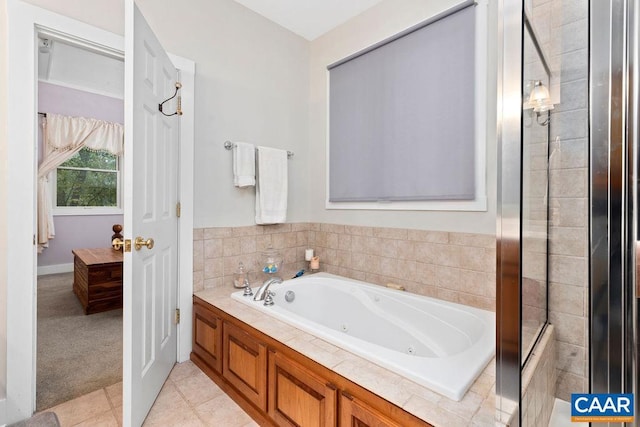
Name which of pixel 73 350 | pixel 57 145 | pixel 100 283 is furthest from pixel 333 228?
pixel 57 145

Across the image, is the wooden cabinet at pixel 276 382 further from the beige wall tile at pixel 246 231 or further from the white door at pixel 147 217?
the beige wall tile at pixel 246 231

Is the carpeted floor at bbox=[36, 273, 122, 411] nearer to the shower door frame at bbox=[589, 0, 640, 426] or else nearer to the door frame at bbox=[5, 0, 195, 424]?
the door frame at bbox=[5, 0, 195, 424]

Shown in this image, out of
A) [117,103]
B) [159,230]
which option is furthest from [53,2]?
[117,103]

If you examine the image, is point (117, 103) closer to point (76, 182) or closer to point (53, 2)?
point (76, 182)

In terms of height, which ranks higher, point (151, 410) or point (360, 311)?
point (360, 311)

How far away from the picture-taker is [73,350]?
2252 mm

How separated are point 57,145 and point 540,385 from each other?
5631 millimetres

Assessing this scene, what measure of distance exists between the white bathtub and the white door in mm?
Answer: 516

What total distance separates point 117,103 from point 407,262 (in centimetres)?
530

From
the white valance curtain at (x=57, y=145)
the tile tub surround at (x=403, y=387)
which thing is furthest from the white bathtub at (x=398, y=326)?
the white valance curtain at (x=57, y=145)

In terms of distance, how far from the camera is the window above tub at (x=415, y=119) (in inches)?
71.7

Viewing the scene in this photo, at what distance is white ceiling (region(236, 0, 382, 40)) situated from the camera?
2.34 meters

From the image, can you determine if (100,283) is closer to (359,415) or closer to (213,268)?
(213,268)

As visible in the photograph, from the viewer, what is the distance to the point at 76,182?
4.64 metres
